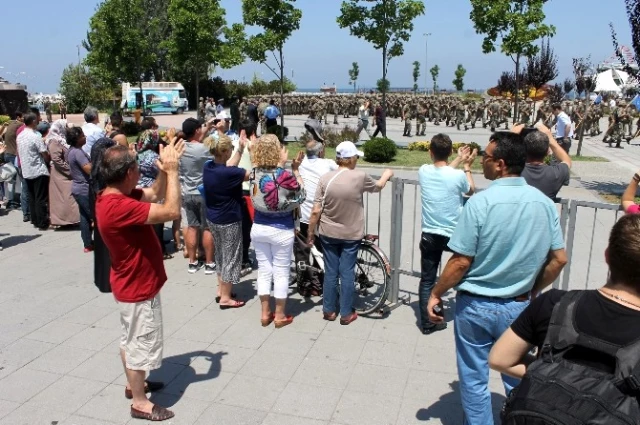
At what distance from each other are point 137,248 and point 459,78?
70244mm

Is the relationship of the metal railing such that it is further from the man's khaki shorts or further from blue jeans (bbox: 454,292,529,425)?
the man's khaki shorts

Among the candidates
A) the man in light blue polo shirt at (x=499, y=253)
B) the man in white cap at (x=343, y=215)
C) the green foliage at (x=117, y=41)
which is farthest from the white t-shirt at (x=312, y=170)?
the green foliage at (x=117, y=41)

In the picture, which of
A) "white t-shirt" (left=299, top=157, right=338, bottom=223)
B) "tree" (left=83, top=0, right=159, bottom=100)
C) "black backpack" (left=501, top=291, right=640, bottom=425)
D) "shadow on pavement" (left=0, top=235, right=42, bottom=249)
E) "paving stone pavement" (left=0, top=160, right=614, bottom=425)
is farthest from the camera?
"tree" (left=83, top=0, right=159, bottom=100)

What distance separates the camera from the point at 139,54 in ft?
92.0

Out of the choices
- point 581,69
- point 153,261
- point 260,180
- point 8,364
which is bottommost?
point 8,364

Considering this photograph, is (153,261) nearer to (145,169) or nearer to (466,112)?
(145,169)

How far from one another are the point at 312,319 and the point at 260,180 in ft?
4.98

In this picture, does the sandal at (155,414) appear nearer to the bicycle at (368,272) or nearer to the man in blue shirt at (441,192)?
the bicycle at (368,272)

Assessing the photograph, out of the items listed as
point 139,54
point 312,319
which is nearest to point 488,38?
point 312,319

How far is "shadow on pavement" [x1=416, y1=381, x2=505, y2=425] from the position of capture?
4.03 m

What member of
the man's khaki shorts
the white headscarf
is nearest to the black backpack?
the man's khaki shorts

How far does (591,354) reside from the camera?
1911 millimetres

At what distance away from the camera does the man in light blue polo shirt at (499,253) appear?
3.09 metres

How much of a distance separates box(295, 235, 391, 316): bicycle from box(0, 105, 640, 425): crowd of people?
7.8 inches
